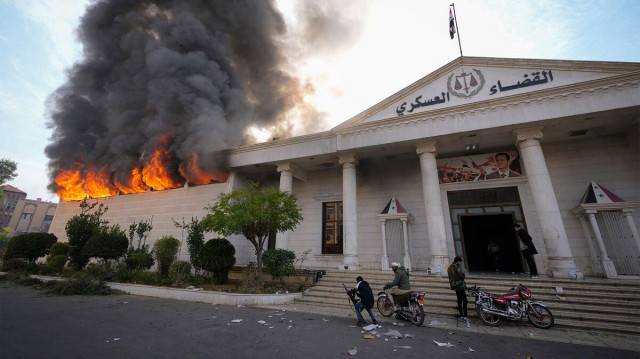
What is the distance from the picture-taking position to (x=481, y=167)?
13.3 m

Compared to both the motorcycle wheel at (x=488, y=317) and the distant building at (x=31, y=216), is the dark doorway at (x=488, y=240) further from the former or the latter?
the distant building at (x=31, y=216)

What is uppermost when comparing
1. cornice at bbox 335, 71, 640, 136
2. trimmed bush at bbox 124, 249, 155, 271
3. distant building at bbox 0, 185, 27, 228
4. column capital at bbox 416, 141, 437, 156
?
distant building at bbox 0, 185, 27, 228

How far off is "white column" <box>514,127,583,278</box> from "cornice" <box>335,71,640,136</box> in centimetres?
134

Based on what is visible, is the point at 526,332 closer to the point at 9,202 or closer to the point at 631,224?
the point at 631,224

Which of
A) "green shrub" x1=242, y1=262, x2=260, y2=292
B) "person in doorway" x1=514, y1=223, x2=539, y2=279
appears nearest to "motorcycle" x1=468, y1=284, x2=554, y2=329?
"person in doorway" x1=514, y1=223, x2=539, y2=279

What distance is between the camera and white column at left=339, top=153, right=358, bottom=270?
40.9 feet

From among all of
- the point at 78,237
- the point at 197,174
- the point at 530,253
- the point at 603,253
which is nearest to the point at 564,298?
the point at 530,253

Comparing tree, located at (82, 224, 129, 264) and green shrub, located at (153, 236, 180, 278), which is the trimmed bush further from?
green shrub, located at (153, 236, 180, 278)

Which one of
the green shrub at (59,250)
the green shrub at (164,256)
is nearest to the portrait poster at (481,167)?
the green shrub at (164,256)

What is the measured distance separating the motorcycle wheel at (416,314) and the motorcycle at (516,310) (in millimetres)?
1607

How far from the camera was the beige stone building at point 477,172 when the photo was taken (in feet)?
33.4

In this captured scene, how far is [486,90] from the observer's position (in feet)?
38.6

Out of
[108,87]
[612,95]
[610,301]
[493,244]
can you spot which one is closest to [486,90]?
[612,95]

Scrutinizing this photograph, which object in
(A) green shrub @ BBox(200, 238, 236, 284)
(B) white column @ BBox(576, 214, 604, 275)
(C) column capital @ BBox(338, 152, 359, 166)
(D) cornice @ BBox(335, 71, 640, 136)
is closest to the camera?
(D) cornice @ BBox(335, 71, 640, 136)
